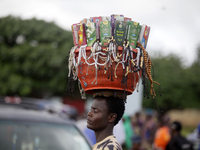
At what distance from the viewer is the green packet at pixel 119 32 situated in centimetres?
209

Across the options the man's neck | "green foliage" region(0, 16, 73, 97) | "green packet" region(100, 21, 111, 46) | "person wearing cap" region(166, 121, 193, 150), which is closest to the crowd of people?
"person wearing cap" region(166, 121, 193, 150)

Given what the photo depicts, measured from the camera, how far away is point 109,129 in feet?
6.98

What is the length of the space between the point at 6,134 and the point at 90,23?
207 centimetres

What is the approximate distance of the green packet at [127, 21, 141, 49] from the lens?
2.12 metres

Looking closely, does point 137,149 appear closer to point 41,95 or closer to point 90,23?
point 90,23

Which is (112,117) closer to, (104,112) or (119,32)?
(104,112)

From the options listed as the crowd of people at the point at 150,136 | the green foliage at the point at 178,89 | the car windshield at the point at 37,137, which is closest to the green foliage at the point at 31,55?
the crowd of people at the point at 150,136

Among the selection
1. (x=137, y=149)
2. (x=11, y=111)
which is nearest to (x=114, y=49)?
(x=11, y=111)

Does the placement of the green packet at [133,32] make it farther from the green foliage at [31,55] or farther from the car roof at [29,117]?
the green foliage at [31,55]

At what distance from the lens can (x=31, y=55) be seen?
57.9 feet

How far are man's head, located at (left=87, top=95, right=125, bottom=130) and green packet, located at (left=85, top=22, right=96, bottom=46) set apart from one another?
47 centimetres

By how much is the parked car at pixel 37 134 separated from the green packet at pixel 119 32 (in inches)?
73.0

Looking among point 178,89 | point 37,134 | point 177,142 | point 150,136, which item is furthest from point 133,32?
point 178,89

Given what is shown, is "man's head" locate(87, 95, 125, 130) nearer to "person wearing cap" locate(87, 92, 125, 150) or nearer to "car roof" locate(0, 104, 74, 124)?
"person wearing cap" locate(87, 92, 125, 150)
